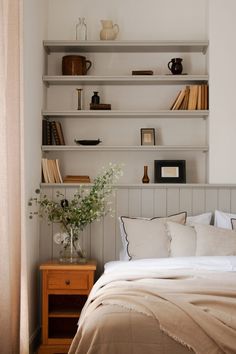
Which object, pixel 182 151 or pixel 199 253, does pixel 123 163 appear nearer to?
pixel 182 151

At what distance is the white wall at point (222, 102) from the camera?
5484mm

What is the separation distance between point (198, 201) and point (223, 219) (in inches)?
12.0

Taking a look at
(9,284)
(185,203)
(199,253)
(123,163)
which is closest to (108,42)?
(123,163)

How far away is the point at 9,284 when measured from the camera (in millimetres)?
4047

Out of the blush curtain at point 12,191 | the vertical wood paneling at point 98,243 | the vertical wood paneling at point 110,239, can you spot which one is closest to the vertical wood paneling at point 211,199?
the vertical wood paneling at point 110,239

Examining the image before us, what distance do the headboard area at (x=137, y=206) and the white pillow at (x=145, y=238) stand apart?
315mm

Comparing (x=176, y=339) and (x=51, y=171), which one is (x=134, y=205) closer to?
(x=51, y=171)

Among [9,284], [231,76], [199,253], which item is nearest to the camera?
[9,284]

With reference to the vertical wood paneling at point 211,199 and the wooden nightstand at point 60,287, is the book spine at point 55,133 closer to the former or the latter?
the wooden nightstand at point 60,287

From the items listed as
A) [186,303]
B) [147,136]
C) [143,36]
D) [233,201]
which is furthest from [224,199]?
[186,303]

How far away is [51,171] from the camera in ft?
18.2

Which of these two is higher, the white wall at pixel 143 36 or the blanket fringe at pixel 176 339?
the white wall at pixel 143 36

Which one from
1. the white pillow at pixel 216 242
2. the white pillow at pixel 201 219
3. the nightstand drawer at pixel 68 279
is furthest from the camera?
the white pillow at pixel 201 219

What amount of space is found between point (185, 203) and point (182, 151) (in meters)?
0.49
